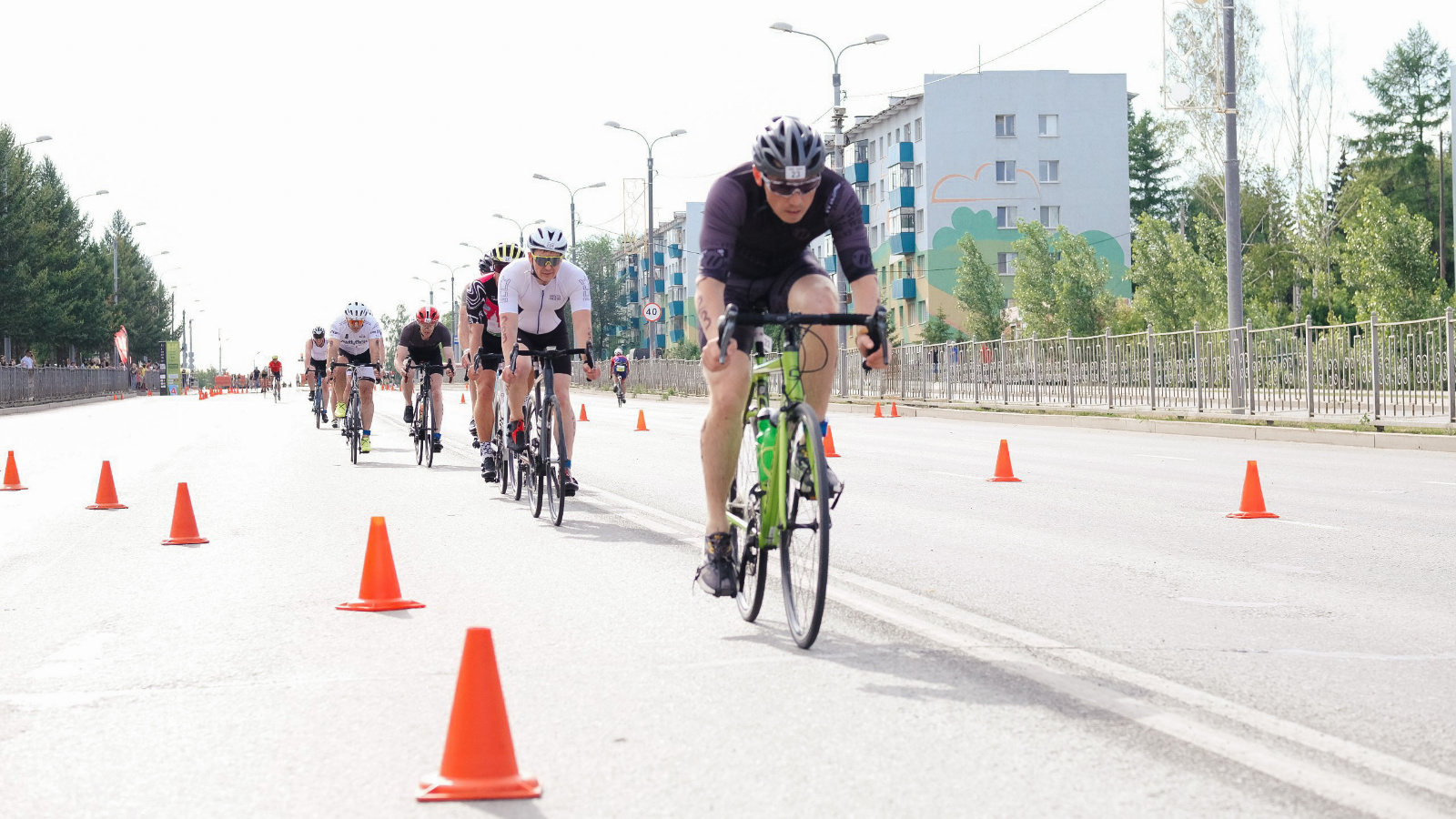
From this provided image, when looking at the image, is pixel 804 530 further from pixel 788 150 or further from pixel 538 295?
pixel 538 295

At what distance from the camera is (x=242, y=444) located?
2114 cm

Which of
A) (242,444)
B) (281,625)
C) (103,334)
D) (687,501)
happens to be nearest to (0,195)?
(103,334)

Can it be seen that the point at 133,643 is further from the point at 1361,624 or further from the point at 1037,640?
the point at 1361,624

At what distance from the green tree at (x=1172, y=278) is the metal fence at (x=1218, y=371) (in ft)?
56.5

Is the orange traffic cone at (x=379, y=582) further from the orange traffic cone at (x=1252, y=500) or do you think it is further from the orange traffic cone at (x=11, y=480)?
the orange traffic cone at (x=11, y=480)

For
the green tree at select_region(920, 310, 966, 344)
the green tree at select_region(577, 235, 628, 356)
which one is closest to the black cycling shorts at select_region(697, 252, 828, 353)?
the green tree at select_region(920, 310, 966, 344)

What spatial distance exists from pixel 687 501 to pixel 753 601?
5.78 m

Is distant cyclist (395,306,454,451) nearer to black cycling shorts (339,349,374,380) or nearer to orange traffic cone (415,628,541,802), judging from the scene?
black cycling shorts (339,349,374,380)

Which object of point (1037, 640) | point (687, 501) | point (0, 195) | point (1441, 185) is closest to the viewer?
point (1037, 640)

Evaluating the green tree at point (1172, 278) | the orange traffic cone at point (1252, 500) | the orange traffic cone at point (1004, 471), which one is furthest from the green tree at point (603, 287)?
the orange traffic cone at point (1252, 500)

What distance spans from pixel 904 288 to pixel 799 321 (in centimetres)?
7693

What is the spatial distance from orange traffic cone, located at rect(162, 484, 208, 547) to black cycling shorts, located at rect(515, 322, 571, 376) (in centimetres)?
237

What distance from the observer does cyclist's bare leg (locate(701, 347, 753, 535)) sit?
5840mm

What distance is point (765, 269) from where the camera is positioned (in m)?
6.04
